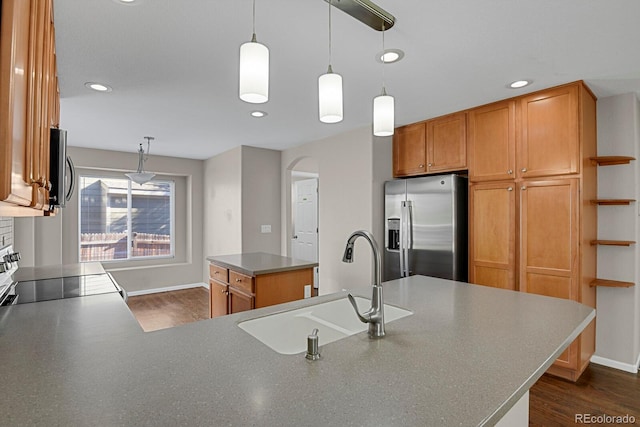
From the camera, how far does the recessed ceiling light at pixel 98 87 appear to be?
8.55 feet

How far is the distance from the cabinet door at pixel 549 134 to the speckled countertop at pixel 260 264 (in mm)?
2069

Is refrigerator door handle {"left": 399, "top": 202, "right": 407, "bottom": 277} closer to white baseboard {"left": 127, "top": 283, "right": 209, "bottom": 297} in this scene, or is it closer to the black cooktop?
the black cooktop

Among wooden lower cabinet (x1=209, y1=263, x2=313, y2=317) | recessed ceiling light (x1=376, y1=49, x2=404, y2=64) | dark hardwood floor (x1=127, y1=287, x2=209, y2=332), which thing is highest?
recessed ceiling light (x1=376, y1=49, x2=404, y2=64)

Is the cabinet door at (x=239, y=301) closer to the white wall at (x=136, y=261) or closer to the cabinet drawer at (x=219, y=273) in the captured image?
the cabinet drawer at (x=219, y=273)

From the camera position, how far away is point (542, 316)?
4.76ft

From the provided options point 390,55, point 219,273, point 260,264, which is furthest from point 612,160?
point 219,273

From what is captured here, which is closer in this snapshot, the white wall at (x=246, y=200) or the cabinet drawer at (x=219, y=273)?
the cabinet drawer at (x=219, y=273)

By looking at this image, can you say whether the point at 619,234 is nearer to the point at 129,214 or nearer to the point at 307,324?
the point at 307,324

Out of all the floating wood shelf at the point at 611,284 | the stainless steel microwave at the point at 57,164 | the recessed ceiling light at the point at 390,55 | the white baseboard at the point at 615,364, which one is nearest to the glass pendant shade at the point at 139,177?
the stainless steel microwave at the point at 57,164

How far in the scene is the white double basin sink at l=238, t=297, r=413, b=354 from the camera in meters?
1.44

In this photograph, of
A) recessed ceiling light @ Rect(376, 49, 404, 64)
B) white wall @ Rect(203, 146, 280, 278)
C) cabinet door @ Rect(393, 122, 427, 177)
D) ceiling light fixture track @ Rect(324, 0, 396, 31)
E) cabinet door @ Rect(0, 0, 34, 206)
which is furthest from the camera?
white wall @ Rect(203, 146, 280, 278)

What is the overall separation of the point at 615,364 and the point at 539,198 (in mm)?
1570

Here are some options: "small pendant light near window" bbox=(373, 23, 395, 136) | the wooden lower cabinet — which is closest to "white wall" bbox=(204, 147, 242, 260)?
the wooden lower cabinet

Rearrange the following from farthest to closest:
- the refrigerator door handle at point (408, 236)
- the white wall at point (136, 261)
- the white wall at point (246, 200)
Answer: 1. the white wall at point (246, 200)
2. the white wall at point (136, 261)
3. the refrigerator door handle at point (408, 236)
